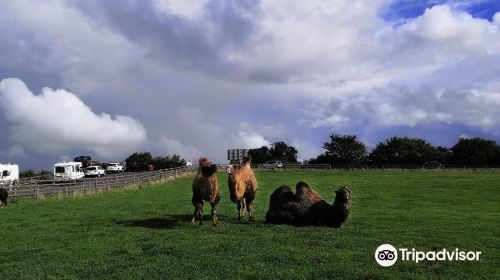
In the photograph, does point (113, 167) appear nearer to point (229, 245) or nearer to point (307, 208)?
point (307, 208)

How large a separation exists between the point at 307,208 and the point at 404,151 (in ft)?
372

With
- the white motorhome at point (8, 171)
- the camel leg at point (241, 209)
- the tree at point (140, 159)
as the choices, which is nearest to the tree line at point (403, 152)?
the tree at point (140, 159)

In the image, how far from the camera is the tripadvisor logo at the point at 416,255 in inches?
447

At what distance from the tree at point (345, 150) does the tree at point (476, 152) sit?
21.2 metres

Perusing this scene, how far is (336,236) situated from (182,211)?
399 inches

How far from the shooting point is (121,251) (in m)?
13.0

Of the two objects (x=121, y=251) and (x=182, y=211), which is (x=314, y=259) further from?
(x=182, y=211)

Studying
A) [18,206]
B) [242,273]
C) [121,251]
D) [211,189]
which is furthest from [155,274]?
[18,206]

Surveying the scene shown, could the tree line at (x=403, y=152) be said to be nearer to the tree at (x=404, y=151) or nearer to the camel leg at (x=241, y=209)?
the tree at (x=404, y=151)

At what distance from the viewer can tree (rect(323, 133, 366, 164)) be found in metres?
122

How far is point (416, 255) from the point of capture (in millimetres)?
11812

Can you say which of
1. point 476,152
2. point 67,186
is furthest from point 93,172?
point 476,152

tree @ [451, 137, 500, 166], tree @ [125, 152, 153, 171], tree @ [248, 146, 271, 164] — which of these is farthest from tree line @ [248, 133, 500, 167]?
tree @ [125, 152, 153, 171]

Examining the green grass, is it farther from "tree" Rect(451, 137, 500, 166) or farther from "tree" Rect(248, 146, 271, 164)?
"tree" Rect(248, 146, 271, 164)
